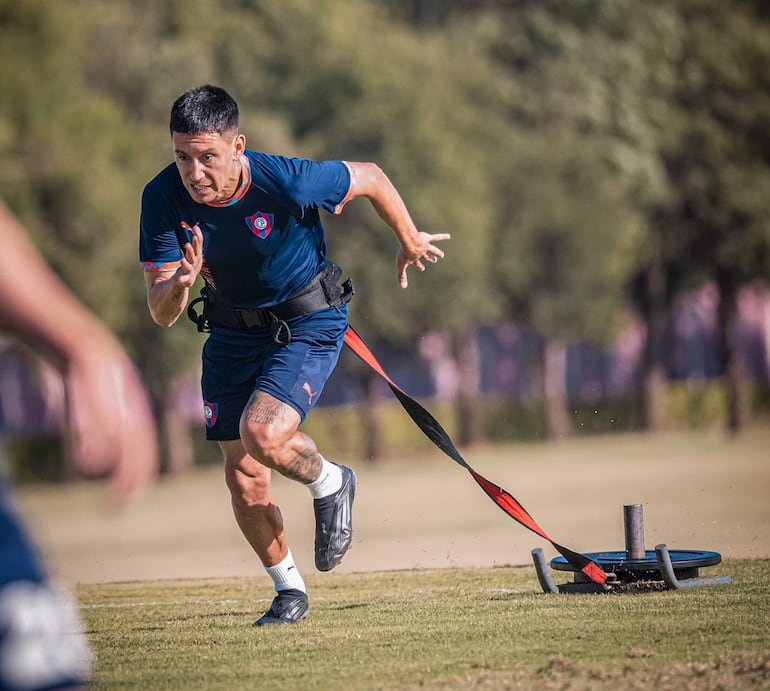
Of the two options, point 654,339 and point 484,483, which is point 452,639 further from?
point 654,339

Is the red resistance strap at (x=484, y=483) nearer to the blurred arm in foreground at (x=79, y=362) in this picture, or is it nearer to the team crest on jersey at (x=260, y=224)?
the team crest on jersey at (x=260, y=224)

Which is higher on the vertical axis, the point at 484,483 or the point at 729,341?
the point at 729,341

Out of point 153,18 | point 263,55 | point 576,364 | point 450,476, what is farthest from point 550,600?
point 576,364

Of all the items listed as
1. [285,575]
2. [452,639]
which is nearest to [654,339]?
[285,575]

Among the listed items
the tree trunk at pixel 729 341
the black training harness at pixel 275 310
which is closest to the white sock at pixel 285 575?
the black training harness at pixel 275 310

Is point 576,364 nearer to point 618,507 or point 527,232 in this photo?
point 527,232

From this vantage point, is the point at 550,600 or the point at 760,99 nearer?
the point at 550,600

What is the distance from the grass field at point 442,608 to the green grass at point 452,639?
16mm

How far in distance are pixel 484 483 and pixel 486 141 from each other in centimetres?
3202

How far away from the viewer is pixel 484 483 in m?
8.26

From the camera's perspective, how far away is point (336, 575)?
10438 millimetres

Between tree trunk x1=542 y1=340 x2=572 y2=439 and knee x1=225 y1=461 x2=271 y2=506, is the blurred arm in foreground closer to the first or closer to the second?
knee x1=225 y1=461 x2=271 y2=506

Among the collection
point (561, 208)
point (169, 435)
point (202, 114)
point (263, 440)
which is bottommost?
point (263, 440)

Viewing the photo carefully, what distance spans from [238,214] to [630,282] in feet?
119
